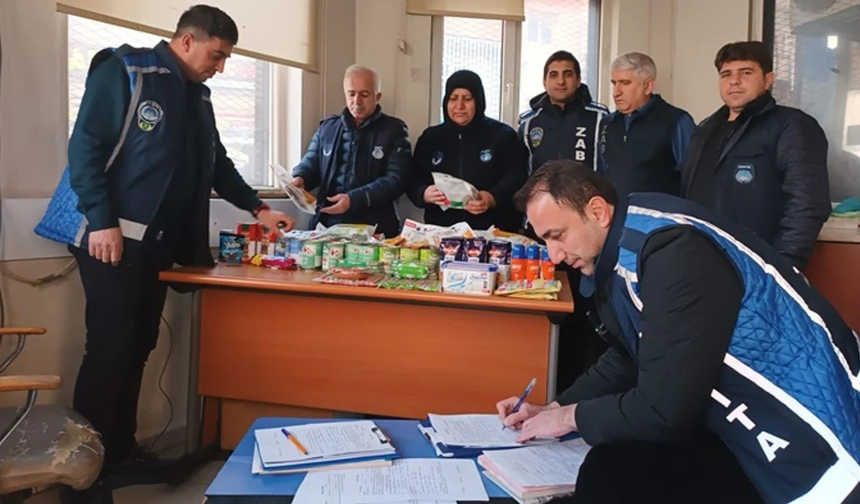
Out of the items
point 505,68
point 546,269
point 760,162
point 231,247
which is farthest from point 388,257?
point 505,68

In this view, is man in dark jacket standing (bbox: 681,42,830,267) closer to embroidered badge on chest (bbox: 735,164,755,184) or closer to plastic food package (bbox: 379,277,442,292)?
embroidered badge on chest (bbox: 735,164,755,184)

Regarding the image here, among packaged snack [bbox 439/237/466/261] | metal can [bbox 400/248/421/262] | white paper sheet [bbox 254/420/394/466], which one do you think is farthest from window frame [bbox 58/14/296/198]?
white paper sheet [bbox 254/420/394/466]

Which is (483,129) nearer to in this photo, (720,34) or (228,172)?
(228,172)

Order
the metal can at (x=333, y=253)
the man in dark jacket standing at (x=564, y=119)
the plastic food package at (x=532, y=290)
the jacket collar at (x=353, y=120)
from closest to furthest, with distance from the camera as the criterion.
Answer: the plastic food package at (x=532, y=290)
the metal can at (x=333, y=253)
the man in dark jacket standing at (x=564, y=119)
the jacket collar at (x=353, y=120)

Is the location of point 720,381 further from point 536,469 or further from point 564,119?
point 564,119

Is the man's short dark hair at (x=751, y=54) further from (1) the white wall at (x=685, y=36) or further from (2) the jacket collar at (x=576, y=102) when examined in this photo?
(1) the white wall at (x=685, y=36)

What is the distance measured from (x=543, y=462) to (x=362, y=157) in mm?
2130

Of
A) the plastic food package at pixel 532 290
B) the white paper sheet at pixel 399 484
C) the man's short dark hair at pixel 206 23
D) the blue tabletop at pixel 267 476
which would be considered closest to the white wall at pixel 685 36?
the plastic food package at pixel 532 290

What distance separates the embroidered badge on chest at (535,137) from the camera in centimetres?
313

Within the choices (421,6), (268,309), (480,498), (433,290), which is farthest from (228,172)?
(480,498)

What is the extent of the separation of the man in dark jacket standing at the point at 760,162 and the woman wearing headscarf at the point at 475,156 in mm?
770

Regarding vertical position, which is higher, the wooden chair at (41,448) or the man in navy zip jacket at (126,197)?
the man in navy zip jacket at (126,197)

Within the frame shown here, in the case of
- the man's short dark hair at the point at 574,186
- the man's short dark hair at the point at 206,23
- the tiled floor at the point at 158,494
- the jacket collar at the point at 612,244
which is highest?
the man's short dark hair at the point at 206,23

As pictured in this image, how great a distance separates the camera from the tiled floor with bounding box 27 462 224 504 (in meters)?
2.28
